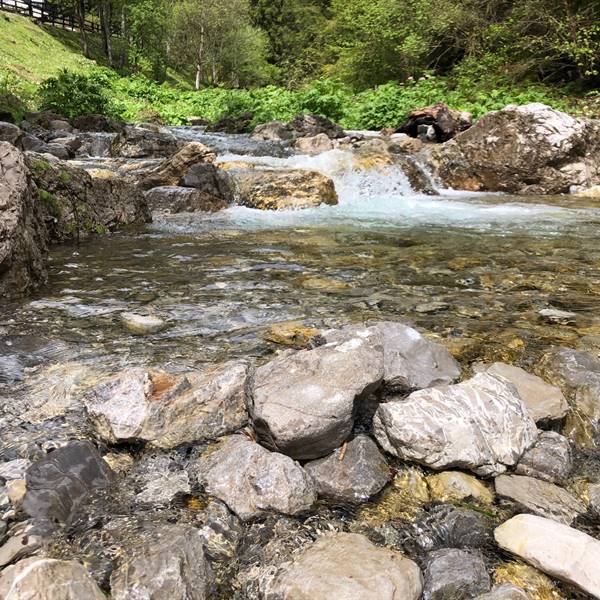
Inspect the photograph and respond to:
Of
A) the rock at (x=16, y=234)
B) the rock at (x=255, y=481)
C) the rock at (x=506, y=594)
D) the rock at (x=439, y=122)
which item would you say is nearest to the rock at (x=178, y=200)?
the rock at (x=16, y=234)

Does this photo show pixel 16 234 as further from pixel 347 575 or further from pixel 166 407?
pixel 347 575

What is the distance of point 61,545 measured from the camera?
1800 millimetres

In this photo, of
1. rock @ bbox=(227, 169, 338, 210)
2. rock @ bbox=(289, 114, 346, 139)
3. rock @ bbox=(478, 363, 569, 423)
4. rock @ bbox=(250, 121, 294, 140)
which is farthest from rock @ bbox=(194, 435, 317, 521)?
rock @ bbox=(250, 121, 294, 140)

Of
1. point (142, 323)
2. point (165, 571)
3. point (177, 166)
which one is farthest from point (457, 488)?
point (177, 166)

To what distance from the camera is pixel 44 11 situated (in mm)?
41781

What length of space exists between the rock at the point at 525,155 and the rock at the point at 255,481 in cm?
1098

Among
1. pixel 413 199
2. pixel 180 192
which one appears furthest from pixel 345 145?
pixel 180 192

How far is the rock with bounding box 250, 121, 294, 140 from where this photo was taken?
15578mm

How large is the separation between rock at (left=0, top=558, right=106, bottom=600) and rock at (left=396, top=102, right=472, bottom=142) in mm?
14526

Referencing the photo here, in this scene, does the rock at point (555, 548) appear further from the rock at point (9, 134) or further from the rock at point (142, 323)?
the rock at point (9, 134)

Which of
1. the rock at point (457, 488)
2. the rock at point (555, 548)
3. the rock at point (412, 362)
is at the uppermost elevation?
the rock at point (412, 362)

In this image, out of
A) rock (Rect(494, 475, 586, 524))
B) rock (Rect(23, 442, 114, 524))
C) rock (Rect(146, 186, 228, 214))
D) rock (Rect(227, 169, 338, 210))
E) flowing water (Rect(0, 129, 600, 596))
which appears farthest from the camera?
rock (Rect(227, 169, 338, 210))

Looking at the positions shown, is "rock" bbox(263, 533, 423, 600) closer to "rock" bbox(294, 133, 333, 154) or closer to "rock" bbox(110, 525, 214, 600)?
"rock" bbox(110, 525, 214, 600)

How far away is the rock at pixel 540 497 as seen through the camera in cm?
203
